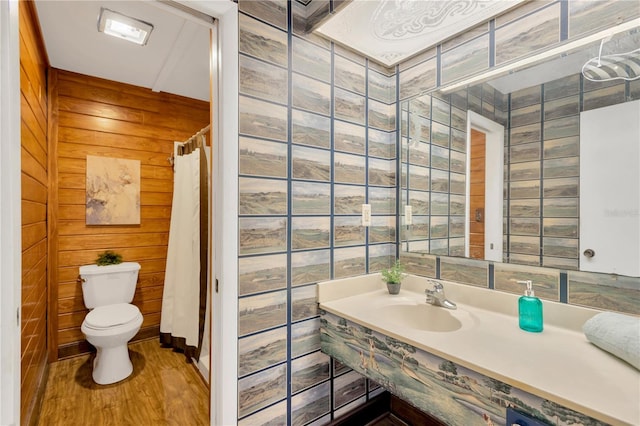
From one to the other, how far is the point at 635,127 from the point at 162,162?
3.21 metres

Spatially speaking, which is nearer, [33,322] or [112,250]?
[33,322]

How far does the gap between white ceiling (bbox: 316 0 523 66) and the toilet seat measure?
2.34 metres

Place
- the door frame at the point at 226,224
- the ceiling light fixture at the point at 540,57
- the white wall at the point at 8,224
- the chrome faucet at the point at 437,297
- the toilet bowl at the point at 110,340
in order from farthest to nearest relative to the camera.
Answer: the toilet bowl at the point at 110,340 < the chrome faucet at the point at 437,297 < the door frame at the point at 226,224 < the ceiling light fixture at the point at 540,57 < the white wall at the point at 8,224

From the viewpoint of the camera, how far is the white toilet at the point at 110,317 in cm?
208

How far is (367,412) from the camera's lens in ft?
5.63

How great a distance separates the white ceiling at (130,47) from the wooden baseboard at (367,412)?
7.04 ft

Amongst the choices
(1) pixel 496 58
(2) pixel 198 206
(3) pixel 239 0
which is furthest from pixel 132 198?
(1) pixel 496 58

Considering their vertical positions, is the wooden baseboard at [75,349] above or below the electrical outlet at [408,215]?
below

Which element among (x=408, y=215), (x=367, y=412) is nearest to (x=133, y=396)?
(x=367, y=412)

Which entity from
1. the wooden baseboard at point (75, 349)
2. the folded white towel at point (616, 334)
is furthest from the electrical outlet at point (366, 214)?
the wooden baseboard at point (75, 349)

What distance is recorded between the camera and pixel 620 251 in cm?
111

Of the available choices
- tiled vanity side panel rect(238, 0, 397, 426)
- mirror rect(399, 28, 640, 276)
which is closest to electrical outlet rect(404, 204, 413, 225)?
mirror rect(399, 28, 640, 276)

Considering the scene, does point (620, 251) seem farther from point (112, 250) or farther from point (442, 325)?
point (112, 250)

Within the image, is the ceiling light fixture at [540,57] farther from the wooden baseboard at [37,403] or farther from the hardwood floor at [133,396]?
the wooden baseboard at [37,403]
